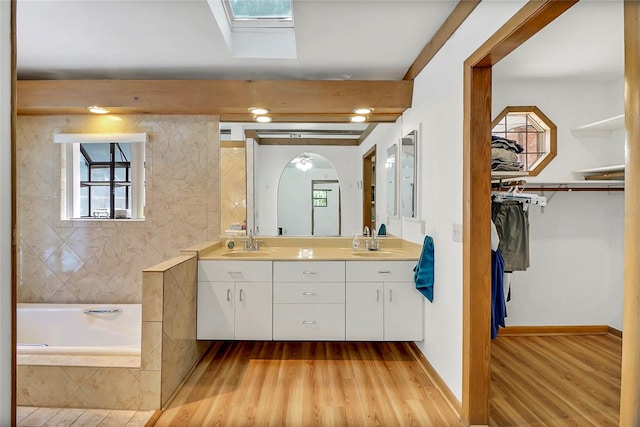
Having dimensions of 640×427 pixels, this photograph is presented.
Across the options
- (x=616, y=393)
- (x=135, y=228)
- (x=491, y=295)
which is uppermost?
(x=135, y=228)

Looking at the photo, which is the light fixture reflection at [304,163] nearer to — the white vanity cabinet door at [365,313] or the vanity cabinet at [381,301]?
the vanity cabinet at [381,301]

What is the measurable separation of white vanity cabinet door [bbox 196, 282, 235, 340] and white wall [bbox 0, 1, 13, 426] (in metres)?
1.92

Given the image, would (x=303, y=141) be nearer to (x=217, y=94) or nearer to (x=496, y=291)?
(x=217, y=94)

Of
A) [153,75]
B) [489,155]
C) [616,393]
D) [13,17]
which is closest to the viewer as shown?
[13,17]

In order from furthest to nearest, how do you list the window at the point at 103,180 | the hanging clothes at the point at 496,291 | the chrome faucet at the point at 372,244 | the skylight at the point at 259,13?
the window at the point at 103,180, the chrome faucet at the point at 372,244, the skylight at the point at 259,13, the hanging clothes at the point at 496,291

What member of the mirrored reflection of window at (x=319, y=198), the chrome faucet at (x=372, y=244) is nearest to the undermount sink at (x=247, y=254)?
the mirrored reflection of window at (x=319, y=198)

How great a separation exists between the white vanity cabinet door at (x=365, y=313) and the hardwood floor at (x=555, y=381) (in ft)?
2.84

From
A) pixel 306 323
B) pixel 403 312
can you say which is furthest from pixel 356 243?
pixel 306 323

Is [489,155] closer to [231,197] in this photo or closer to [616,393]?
[616,393]

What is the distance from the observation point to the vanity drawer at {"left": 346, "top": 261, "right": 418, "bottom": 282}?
263 centimetres

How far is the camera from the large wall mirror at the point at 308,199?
3188mm

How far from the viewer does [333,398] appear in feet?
7.02

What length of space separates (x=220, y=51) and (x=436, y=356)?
8.73ft

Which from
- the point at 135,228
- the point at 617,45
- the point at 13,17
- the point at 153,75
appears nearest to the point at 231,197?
the point at 135,228
